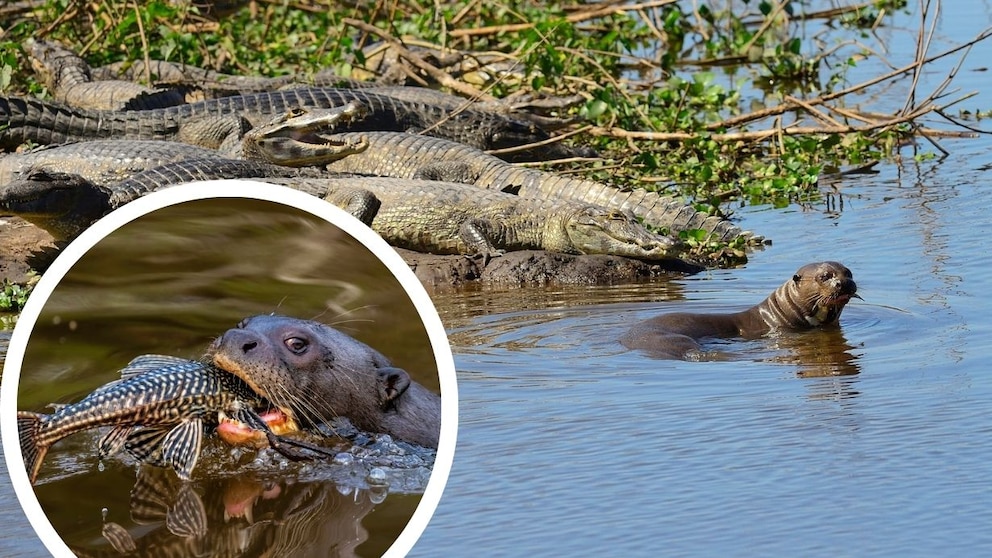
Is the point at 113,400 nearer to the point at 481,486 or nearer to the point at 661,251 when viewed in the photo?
the point at 481,486

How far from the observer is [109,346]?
2543 millimetres

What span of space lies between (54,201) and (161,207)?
21.0 ft

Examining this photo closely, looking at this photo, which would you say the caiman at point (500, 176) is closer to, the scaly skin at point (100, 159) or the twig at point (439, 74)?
the scaly skin at point (100, 159)

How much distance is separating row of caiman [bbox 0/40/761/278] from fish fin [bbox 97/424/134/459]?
5690 millimetres

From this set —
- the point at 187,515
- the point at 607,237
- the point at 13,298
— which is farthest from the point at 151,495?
the point at 607,237

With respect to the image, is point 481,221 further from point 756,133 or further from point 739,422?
point 739,422

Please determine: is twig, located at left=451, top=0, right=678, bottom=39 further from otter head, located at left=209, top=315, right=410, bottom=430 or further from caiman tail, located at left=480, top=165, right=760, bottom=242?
otter head, located at left=209, top=315, right=410, bottom=430

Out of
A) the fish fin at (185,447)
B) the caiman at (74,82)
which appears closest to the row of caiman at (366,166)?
the caiman at (74,82)

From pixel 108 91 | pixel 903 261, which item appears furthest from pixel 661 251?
pixel 108 91

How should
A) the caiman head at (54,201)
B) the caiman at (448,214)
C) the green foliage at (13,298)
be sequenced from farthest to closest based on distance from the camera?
the caiman at (448,214) → the caiman head at (54,201) → the green foliage at (13,298)

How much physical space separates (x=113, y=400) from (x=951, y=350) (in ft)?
13.6

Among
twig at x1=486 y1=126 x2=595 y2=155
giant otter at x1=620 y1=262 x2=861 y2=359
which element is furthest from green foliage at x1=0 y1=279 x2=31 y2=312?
twig at x1=486 y1=126 x2=595 y2=155

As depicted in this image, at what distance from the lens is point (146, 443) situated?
2.62m

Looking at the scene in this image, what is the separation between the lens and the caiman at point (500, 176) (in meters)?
9.23
